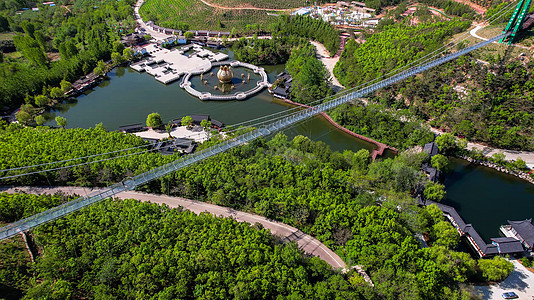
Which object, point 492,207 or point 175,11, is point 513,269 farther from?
point 175,11

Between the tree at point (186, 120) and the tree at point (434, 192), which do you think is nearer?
the tree at point (434, 192)

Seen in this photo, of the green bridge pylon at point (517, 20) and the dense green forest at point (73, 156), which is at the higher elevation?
the green bridge pylon at point (517, 20)

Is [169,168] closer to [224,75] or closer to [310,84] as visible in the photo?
[224,75]

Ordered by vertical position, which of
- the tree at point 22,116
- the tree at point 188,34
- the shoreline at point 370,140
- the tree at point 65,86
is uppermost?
the tree at point 188,34

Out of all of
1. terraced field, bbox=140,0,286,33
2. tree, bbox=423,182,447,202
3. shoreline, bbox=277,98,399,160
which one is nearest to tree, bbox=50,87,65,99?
terraced field, bbox=140,0,286,33

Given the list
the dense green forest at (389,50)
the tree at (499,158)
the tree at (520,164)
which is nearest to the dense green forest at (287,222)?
the tree at (499,158)

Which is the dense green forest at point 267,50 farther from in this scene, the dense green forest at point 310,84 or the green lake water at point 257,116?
the dense green forest at point 310,84

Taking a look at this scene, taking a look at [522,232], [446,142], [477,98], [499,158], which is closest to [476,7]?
[477,98]
